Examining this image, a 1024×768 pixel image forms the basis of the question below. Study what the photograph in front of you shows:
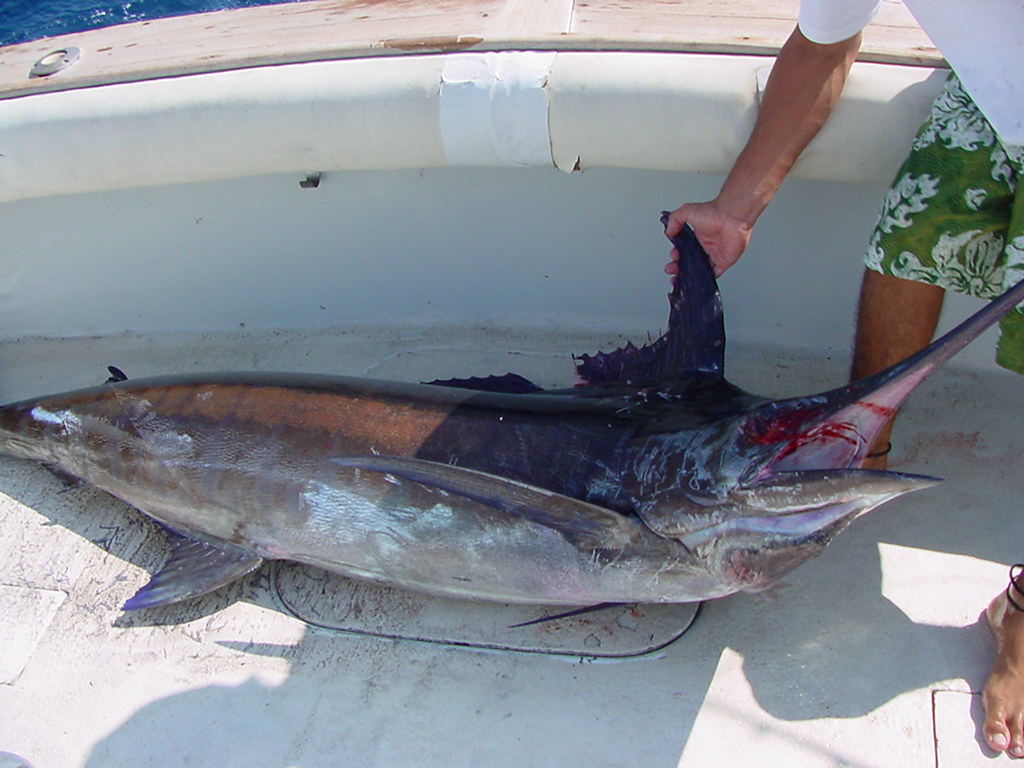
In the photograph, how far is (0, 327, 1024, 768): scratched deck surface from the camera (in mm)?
1820

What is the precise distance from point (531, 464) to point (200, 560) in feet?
2.95

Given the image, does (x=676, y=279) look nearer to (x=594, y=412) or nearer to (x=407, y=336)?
(x=594, y=412)

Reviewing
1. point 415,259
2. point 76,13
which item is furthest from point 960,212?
point 76,13

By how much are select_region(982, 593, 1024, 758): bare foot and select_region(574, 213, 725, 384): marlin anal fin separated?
0.82 metres

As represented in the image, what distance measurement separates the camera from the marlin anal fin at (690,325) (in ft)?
6.82

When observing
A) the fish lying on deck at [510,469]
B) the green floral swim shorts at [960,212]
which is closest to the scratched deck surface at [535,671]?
the fish lying on deck at [510,469]

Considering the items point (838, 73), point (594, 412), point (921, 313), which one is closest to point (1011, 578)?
point (921, 313)

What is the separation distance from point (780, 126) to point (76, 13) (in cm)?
553

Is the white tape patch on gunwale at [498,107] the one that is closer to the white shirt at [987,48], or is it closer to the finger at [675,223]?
the finger at [675,223]

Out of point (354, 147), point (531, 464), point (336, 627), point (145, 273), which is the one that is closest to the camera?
point (531, 464)

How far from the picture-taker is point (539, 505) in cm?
174

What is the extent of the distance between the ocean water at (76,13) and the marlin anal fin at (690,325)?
4694 millimetres

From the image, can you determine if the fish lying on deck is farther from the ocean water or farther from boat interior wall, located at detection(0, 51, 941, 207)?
the ocean water

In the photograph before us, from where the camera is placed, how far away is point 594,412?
1.95 metres
